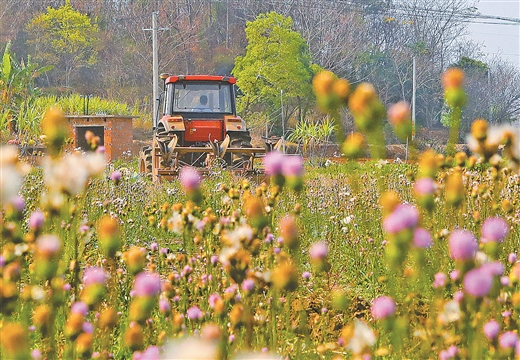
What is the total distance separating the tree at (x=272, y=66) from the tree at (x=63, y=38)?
8809mm

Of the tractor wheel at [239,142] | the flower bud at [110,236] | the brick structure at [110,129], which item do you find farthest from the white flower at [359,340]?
the brick structure at [110,129]

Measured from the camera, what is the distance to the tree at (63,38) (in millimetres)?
33906

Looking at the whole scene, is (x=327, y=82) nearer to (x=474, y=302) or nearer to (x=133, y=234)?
(x=474, y=302)

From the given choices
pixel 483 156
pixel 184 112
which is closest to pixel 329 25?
pixel 184 112

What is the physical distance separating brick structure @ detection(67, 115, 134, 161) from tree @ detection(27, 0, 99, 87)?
14.9 meters

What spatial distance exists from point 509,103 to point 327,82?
40.6 meters

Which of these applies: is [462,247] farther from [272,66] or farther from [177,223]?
[272,66]

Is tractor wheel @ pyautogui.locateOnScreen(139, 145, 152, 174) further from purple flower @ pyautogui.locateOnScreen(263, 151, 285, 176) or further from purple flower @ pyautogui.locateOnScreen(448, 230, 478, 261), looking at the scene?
purple flower @ pyautogui.locateOnScreen(448, 230, 478, 261)

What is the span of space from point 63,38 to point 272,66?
12.4m

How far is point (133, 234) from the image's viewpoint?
570 cm

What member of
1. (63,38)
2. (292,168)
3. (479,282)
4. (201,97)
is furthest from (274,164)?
(63,38)

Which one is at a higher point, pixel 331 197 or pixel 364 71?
pixel 364 71

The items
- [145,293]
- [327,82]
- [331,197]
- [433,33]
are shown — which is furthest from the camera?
[433,33]

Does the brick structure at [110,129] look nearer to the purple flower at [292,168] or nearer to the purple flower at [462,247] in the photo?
the purple flower at [292,168]
